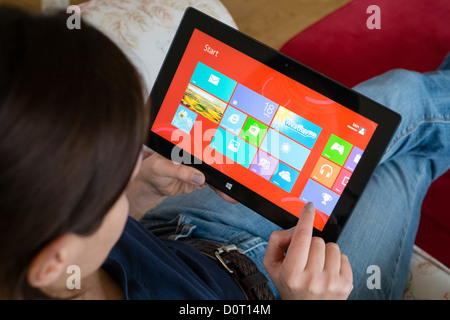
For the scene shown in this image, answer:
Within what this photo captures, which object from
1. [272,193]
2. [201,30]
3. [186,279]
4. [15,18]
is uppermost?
[201,30]

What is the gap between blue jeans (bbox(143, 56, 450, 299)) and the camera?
0.77 metres

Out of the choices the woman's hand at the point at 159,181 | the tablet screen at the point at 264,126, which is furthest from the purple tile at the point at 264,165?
the woman's hand at the point at 159,181

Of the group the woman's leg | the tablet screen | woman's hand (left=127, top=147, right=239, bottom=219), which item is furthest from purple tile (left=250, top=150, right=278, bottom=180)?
the woman's leg

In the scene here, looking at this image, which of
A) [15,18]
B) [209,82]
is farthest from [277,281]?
[15,18]

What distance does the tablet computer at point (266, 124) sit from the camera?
2.09 feet

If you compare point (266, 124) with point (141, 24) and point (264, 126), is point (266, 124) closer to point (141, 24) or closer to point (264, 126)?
point (264, 126)

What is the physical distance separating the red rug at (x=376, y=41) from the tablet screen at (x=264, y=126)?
0.56 metres

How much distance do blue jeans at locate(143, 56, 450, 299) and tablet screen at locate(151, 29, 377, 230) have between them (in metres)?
0.13

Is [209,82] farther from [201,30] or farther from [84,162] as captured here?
[84,162]

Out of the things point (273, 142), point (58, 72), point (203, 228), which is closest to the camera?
point (58, 72)

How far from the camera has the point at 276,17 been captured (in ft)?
5.04

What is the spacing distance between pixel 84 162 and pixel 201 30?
392 mm

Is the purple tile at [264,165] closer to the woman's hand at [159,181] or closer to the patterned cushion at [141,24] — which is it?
the woman's hand at [159,181]
